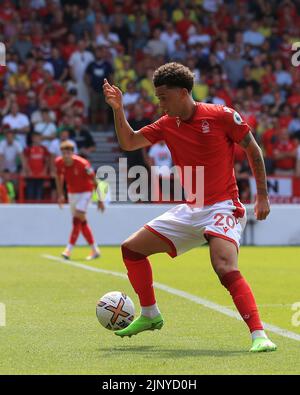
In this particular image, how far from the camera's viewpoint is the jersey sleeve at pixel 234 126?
777 centimetres

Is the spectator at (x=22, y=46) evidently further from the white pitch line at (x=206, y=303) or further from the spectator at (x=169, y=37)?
the white pitch line at (x=206, y=303)

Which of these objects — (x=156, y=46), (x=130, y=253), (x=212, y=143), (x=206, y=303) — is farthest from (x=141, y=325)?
(x=156, y=46)

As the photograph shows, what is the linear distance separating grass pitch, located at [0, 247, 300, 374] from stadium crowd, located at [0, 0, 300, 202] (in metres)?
6.65

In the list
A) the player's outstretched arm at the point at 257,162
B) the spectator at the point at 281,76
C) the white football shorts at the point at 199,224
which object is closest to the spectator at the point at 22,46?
the spectator at the point at 281,76

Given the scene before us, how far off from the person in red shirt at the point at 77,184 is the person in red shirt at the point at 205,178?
9633mm

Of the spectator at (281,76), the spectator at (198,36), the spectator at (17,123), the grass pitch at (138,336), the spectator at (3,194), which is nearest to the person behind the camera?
the grass pitch at (138,336)

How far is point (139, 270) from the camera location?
8227 millimetres

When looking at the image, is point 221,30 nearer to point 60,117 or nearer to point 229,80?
point 229,80

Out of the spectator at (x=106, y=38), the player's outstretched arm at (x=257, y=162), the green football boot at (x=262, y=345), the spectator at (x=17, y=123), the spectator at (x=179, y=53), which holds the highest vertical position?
the spectator at (x=106, y=38)

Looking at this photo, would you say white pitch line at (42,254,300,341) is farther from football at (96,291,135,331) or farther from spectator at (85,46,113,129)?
spectator at (85,46,113,129)

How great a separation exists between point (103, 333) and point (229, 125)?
2.11 metres

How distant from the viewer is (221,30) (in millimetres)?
27297

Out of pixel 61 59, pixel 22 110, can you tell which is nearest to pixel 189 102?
pixel 22 110

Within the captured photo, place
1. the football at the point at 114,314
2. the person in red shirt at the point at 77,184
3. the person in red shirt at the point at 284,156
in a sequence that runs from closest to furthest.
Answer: the football at the point at 114,314, the person in red shirt at the point at 77,184, the person in red shirt at the point at 284,156
